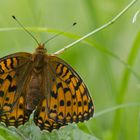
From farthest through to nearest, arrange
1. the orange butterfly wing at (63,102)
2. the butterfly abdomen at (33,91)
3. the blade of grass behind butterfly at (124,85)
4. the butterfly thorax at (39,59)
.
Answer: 1. the blade of grass behind butterfly at (124,85)
2. the butterfly thorax at (39,59)
3. the butterfly abdomen at (33,91)
4. the orange butterfly wing at (63,102)

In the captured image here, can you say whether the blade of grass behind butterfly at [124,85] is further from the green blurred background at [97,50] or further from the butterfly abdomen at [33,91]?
the butterfly abdomen at [33,91]

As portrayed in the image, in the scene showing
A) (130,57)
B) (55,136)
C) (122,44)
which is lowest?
(55,136)

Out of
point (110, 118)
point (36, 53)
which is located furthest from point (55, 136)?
point (110, 118)

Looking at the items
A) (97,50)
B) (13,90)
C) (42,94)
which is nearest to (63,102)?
(42,94)

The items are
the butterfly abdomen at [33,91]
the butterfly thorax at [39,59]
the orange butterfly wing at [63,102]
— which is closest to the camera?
the orange butterfly wing at [63,102]

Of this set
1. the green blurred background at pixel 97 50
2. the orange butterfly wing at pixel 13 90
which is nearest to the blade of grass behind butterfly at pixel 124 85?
the green blurred background at pixel 97 50

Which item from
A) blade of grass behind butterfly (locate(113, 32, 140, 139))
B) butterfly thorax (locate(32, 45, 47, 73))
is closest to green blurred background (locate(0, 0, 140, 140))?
blade of grass behind butterfly (locate(113, 32, 140, 139))

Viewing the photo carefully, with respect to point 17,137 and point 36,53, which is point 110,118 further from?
point 17,137
